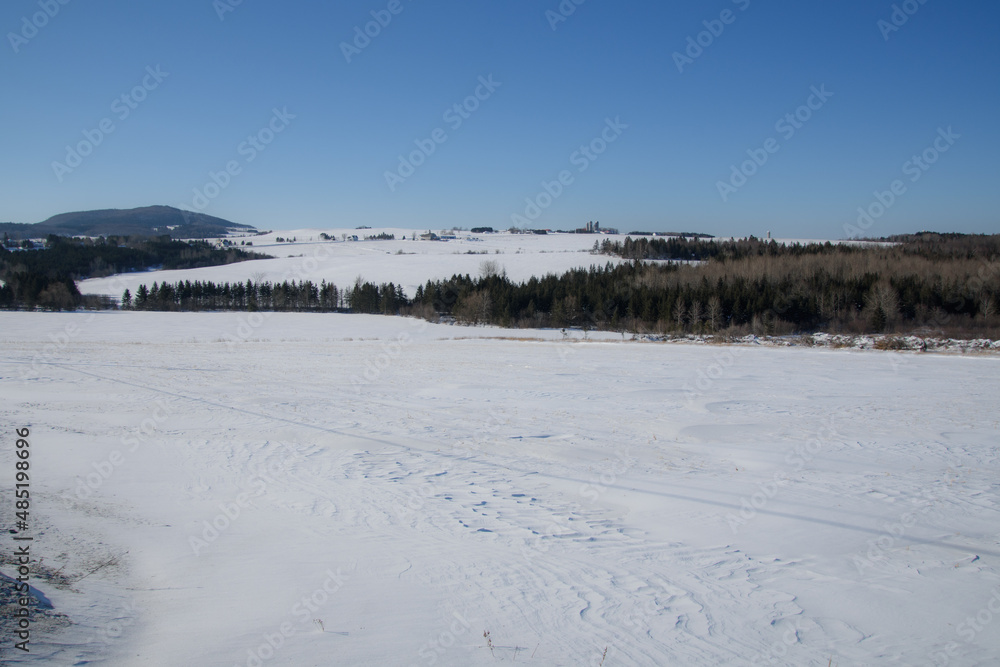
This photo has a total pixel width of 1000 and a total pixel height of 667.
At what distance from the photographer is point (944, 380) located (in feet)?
81.3

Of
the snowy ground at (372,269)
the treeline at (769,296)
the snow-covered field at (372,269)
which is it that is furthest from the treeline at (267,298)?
the snow-covered field at (372,269)

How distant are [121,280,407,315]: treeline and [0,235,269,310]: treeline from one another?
903 cm

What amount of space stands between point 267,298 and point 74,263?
172 feet

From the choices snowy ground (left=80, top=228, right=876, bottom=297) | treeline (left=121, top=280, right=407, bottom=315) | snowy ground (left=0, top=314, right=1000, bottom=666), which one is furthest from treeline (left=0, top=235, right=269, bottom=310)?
snowy ground (left=0, top=314, right=1000, bottom=666)

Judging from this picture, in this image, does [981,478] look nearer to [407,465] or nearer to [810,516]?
[810,516]

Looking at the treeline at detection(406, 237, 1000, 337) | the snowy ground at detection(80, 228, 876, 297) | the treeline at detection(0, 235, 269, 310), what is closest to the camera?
the treeline at detection(406, 237, 1000, 337)

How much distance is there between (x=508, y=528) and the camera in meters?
8.46

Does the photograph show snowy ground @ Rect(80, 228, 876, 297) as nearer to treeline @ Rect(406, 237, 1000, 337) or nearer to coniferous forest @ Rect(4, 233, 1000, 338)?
coniferous forest @ Rect(4, 233, 1000, 338)

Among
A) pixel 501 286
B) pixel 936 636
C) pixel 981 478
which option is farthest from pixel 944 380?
pixel 501 286

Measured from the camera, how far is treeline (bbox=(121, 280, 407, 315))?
90125 mm

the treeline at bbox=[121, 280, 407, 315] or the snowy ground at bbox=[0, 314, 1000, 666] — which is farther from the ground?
the treeline at bbox=[121, 280, 407, 315]

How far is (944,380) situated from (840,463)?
1872cm

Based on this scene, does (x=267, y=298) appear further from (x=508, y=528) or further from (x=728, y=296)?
(x=508, y=528)

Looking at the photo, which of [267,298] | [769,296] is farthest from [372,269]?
[769,296]
